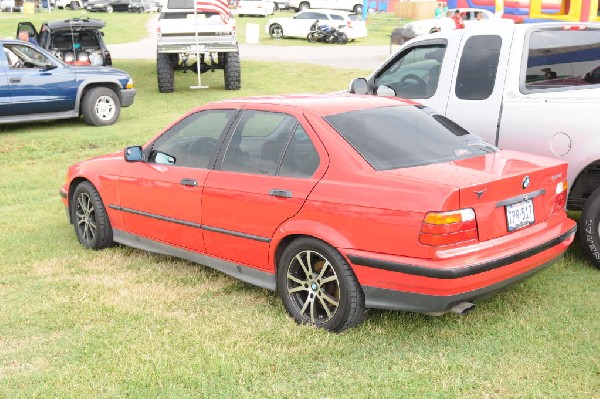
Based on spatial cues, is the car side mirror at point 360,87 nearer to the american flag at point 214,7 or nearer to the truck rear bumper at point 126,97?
the truck rear bumper at point 126,97

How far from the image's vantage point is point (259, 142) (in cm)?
518

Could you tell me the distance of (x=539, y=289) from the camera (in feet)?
17.6

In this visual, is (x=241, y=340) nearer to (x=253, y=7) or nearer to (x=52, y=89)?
(x=52, y=89)

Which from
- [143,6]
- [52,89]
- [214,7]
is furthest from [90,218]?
[143,6]

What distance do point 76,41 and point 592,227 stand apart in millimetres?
16457

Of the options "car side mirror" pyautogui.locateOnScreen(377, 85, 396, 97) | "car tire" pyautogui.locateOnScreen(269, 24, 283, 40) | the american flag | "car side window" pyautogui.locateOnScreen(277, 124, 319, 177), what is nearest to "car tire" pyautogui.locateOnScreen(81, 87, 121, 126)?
the american flag

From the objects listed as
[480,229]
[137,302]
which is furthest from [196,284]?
[480,229]

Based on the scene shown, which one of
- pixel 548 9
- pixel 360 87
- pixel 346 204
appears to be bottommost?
pixel 346 204

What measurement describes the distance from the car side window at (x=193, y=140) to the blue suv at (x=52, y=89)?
26.6 ft

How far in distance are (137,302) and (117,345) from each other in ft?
2.53

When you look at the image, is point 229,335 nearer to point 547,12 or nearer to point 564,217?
point 564,217

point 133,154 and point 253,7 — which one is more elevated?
point 253,7

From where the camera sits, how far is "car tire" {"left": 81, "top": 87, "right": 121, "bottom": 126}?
1398 cm

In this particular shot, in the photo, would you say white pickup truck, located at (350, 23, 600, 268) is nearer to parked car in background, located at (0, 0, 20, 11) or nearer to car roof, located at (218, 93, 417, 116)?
car roof, located at (218, 93, 417, 116)
